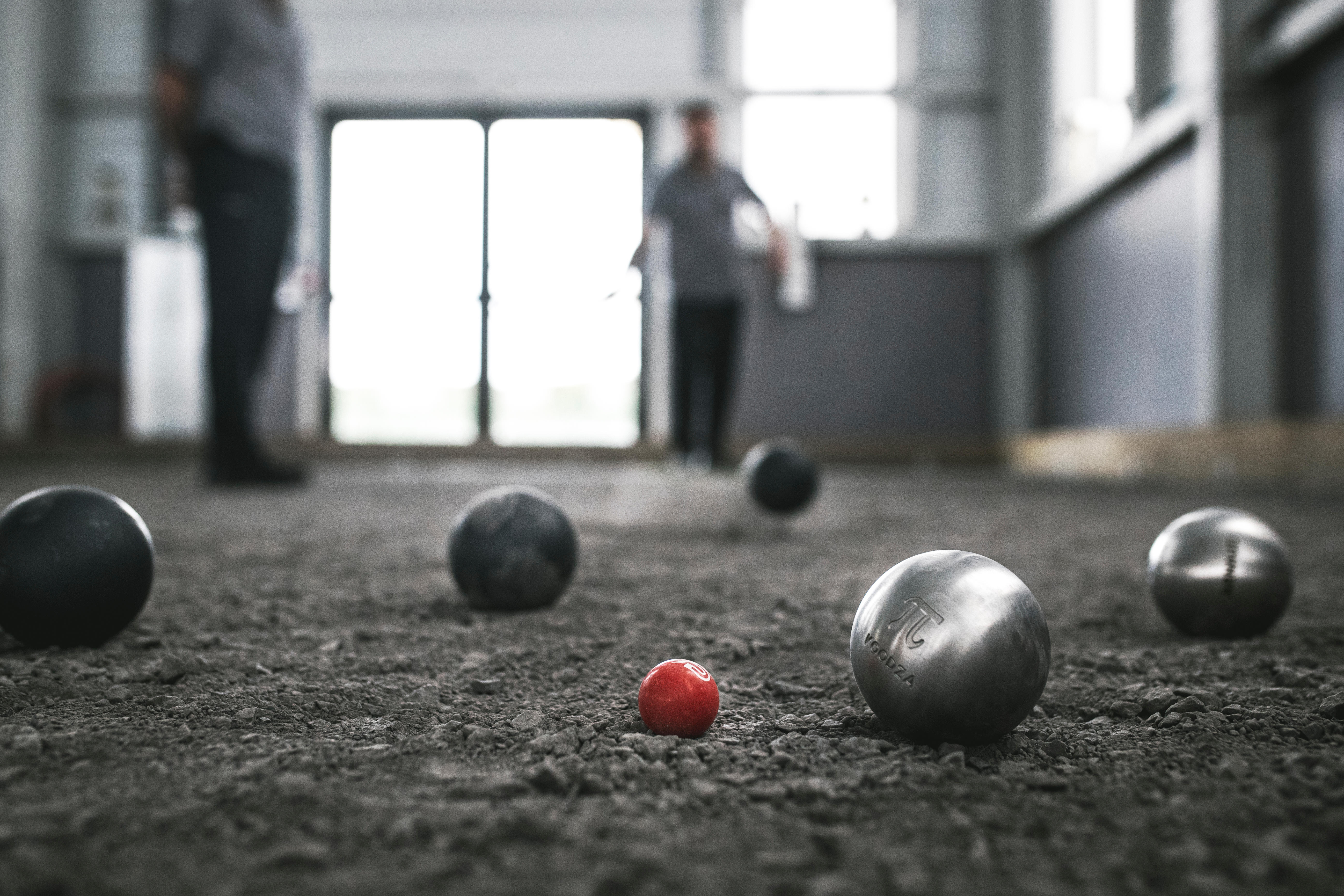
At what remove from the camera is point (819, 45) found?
33.1 ft

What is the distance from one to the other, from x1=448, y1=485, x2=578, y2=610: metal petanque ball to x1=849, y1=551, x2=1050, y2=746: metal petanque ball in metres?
0.84

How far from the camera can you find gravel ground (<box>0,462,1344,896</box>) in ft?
2.59

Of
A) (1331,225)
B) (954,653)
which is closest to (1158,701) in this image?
(954,653)

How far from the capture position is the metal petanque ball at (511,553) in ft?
5.96

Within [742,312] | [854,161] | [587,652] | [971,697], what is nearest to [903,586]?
[971,697]

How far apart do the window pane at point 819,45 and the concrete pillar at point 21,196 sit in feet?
22.6

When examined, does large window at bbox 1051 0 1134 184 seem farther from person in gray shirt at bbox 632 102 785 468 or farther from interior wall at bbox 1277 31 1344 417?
person in gray shirt at bbox 632 102 785 468

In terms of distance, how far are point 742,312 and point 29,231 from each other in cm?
823

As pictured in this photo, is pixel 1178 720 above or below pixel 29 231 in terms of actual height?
below

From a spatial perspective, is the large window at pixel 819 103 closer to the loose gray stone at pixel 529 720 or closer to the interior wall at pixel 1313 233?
the interior wall at pixel 1313 233

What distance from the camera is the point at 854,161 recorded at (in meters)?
10.2

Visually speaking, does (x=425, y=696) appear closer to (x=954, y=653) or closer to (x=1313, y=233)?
(x=954, y=653)

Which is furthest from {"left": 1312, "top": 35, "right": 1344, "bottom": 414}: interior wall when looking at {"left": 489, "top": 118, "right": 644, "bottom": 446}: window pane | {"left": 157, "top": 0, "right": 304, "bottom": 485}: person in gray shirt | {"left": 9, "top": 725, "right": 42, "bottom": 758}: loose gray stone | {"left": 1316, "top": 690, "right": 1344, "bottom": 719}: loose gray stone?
{"left": 489, "top": 118, "right": 644, "bottom": 446}: window pane

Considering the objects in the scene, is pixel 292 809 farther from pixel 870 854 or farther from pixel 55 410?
pixel 55 410
